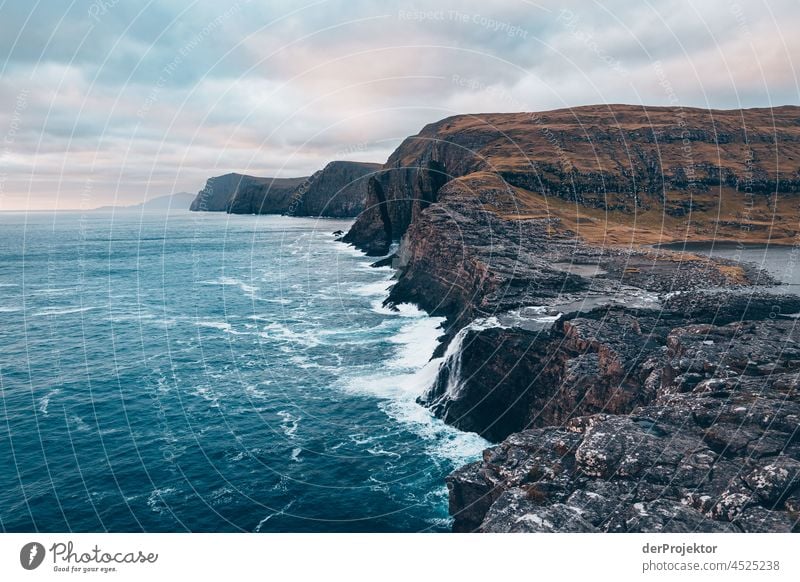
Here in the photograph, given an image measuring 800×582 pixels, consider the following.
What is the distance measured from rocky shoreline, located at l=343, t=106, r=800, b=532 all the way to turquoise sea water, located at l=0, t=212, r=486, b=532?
26.9 ft

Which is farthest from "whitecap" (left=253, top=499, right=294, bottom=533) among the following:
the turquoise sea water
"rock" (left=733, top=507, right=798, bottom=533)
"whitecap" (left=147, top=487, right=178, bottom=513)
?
"rock" (left=733, top=507, right=798, bottom=533)

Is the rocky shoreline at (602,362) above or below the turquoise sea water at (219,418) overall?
above

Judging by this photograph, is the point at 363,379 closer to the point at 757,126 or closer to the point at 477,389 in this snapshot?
the point at 477,389

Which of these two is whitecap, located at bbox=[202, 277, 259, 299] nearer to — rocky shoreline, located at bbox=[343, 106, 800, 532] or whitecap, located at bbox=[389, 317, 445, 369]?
rocky shoreline, located at bbox=[343, 106, 800, 532]

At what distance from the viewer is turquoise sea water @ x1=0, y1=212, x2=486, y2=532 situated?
39250mm

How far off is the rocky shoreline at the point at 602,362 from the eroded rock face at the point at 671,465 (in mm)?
86

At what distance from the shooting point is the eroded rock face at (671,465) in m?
22.0

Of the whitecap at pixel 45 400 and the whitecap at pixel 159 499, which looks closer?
the whitecap at pixel 159 499

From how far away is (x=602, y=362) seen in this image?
43375mm

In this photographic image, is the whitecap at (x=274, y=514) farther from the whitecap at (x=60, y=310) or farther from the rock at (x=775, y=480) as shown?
the whitecap at (x=60, y=310)

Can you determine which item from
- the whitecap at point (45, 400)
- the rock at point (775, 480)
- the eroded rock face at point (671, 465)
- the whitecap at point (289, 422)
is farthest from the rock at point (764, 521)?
the whitecap at point (45, 400)

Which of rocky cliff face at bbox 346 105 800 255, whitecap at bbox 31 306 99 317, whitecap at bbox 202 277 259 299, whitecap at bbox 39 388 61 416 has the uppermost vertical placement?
rocky cliff face at bbox 346 105 800 255

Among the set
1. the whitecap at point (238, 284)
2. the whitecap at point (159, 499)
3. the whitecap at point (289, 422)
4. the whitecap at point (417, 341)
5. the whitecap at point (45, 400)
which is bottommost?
the whitecap at point (159, 499)

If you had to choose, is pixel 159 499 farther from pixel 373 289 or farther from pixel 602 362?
pixel 373 289
